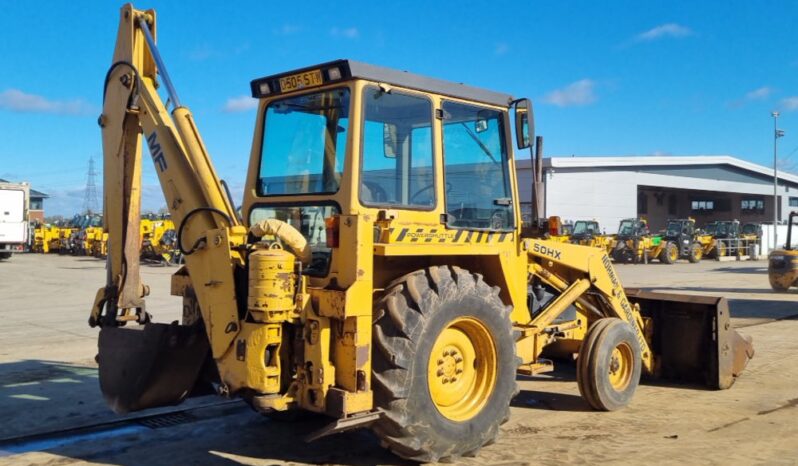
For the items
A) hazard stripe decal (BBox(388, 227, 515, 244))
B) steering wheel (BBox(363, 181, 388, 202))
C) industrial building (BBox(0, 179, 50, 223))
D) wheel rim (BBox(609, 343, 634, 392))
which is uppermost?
industrial building (BBox(0, 179, 50, 223))

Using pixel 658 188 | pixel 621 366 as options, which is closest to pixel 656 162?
pixel 658 188

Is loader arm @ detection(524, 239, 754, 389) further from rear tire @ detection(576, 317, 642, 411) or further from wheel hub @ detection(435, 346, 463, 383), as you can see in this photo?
wheel hub @ detection(435, 346, 463, 383)

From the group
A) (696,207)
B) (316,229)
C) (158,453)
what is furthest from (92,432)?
(696,207)

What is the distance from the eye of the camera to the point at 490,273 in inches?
230

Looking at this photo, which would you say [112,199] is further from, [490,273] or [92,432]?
[490,273]

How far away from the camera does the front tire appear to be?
4.64 meters

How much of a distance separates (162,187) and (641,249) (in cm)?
2963

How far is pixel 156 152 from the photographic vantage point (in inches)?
207

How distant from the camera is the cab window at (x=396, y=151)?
5.08m

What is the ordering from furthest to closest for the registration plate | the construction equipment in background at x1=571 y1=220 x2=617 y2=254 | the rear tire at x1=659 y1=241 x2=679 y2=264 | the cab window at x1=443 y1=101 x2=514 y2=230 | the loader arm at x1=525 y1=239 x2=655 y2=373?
the rear tire at x1=659 y1=241 x2=679 y2=264 → the construction equipment in background at x1=571 y1=220 x2=617 y2=254 → the loader arm at x1=525 y1=239 x2=655 y2=373 → the cab window at x1=443 y1=101 x2=514 y2=230 → the registration plate

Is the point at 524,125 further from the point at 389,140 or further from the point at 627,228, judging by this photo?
the point at 627,228

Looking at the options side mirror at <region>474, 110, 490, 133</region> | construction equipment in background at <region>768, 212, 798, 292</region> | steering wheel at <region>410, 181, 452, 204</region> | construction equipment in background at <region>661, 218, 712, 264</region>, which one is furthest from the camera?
construction equipment in background at <region>661, 218, 712, 264</region>

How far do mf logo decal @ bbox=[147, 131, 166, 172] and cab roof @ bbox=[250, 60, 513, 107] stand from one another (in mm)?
942

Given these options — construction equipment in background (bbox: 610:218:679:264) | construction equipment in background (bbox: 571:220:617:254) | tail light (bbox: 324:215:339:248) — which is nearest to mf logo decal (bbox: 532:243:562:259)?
tail light (bbox: 324:215:339:248)
